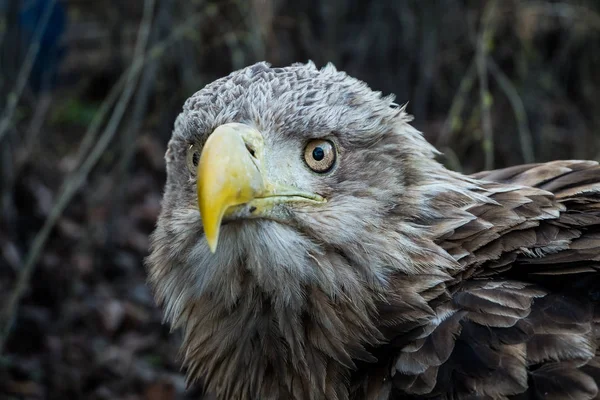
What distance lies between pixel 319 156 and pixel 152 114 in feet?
12.0

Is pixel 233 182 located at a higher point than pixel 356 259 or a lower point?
higher

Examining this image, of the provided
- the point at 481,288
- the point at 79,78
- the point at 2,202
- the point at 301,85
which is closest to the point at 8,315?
the point at 2,202

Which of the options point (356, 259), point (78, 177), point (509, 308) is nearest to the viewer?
point (509, 308)

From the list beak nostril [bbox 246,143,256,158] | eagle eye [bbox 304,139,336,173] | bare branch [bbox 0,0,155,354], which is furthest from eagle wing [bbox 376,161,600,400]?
bare branch [bbox 0,0,155,354]

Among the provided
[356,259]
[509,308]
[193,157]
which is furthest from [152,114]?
[509,308]

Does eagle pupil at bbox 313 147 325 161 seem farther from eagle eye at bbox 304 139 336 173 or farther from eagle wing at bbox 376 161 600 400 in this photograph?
eagle wing at bbox 376 161 600 400

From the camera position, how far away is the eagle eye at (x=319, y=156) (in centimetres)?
281

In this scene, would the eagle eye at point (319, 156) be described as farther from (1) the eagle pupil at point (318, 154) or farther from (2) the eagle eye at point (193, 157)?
(2) the eagle eye at point (193, 157)

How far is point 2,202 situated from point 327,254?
4385 mm

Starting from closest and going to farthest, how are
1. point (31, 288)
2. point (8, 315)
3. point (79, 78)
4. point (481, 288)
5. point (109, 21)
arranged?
1. point (481, 288)
2. point (8, 315)
3. point (31, 288)
4. point (109, 21)
5. point (79, 78)

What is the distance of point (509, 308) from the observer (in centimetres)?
264

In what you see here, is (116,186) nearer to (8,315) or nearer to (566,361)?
(8,315)

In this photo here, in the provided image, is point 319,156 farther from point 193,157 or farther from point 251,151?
point 193,157

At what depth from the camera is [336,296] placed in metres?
2.78
